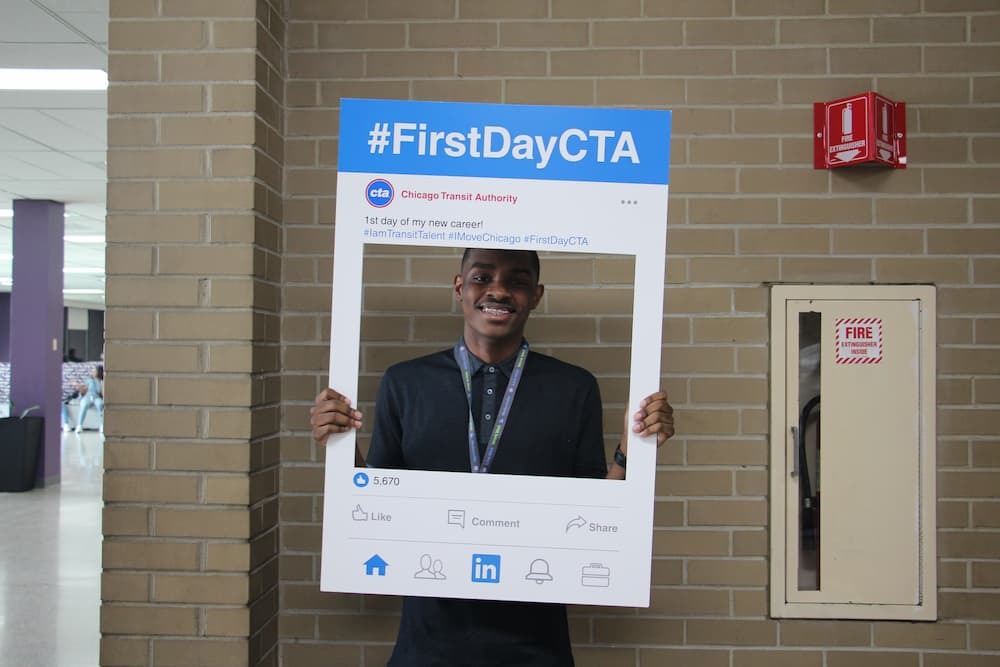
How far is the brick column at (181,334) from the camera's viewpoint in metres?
2.18

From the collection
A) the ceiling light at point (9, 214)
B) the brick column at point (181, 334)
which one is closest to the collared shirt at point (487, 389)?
the brick column at point (181, 334)

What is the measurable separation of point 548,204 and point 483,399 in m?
0.51

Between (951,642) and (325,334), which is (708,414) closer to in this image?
(951,642)

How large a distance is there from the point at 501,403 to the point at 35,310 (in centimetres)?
887

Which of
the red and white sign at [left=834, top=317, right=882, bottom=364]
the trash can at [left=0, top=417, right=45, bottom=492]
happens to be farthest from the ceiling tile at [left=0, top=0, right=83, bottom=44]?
the trash can at [left=0, top=417, right=45, bottom=492]

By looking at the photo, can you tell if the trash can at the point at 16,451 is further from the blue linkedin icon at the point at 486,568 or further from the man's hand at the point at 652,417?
the man's hand at the point at 652,417

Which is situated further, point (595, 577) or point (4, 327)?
point (4, 327)

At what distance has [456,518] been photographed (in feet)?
5.72

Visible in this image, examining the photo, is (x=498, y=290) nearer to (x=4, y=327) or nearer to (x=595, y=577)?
(x=595, y=577)

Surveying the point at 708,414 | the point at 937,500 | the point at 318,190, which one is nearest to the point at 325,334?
the point at 318,190

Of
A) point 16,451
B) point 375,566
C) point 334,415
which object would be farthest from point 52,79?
point 16,451

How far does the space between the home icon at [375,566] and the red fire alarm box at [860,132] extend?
1826mm

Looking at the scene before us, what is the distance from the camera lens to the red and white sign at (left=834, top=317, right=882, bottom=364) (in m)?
2.45

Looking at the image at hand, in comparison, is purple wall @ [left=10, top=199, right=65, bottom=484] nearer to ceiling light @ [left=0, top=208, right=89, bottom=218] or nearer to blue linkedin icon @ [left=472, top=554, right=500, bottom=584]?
ceiling light @ [left=0, top=208, right=89, bottom=218]
